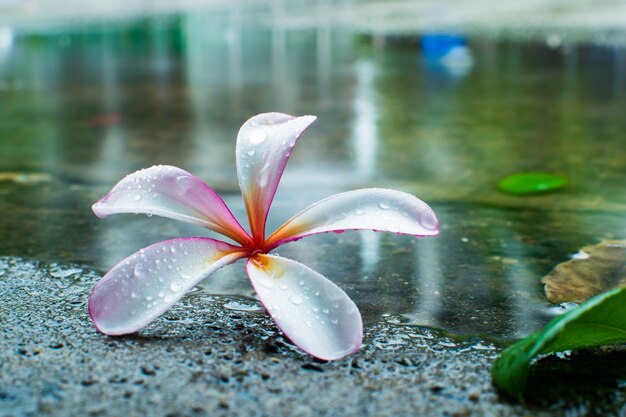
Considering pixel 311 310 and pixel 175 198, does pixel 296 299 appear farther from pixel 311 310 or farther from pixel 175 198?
pixel 175 198

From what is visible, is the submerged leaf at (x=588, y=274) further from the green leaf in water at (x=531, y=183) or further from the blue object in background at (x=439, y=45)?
the blue object in background at (x=439, y=45)

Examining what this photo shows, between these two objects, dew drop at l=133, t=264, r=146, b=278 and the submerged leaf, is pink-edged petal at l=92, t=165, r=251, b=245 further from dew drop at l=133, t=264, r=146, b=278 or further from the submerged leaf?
the submerged leaf

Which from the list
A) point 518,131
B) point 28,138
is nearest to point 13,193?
point 28,138

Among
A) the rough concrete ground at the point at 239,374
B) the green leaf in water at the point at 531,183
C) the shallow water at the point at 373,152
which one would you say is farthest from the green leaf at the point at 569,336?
the green leaf in water at the point at 531,183

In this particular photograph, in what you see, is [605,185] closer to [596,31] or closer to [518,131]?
[518,131]

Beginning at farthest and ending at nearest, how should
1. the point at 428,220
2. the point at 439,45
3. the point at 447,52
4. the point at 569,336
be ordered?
the point at 439,45 → the point at 447,52 → the point at 428,220 → the point at 569,336

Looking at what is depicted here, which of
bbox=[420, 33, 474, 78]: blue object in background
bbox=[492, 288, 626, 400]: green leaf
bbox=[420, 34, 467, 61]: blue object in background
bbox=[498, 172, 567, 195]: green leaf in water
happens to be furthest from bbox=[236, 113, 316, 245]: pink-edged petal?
bbox=[420, 34, 467, 61]: blue object in background

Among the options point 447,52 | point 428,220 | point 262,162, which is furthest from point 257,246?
point 447,52

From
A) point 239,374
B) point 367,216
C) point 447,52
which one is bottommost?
point 447,52

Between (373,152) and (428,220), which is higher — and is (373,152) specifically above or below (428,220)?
below
